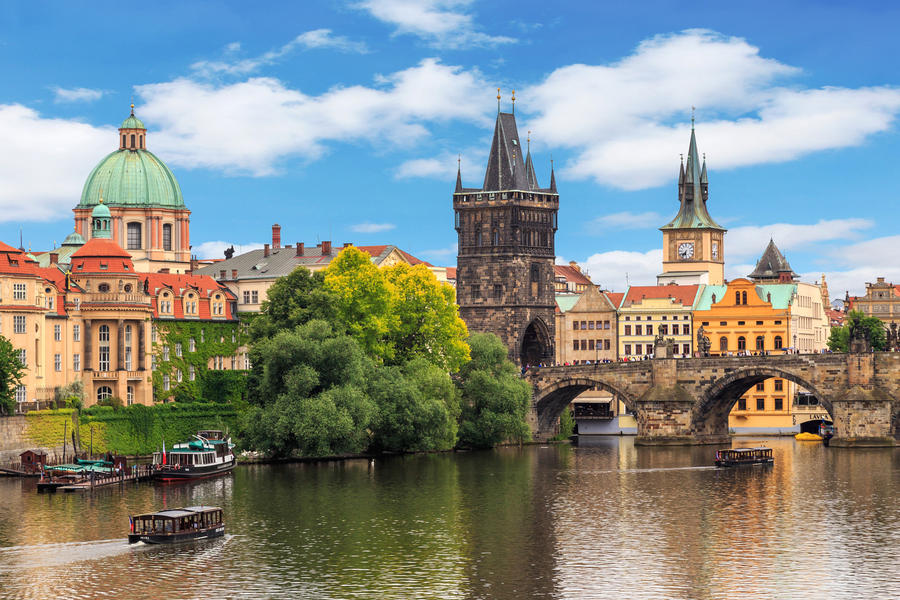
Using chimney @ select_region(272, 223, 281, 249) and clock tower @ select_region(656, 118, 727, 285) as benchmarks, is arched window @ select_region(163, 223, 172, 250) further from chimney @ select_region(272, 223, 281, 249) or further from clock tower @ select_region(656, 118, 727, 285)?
clock tower @ select_region(656, 118, 727, 285)

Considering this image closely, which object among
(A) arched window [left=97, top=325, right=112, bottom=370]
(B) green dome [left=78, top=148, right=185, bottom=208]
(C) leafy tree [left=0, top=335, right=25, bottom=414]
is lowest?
(C) leafy tree [left=0, top=335, right=25, bottom=414]

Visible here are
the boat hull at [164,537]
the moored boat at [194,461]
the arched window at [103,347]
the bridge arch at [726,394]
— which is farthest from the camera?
the bridge arch at [726,394]

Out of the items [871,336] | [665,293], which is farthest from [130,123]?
[871,336]

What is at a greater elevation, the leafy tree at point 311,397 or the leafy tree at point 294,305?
the leafy tree at point 294,305

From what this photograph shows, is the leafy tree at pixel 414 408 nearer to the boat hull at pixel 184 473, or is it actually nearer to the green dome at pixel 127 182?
the boat hull at pixel 184 473

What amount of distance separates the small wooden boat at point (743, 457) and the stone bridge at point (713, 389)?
43.3 feet

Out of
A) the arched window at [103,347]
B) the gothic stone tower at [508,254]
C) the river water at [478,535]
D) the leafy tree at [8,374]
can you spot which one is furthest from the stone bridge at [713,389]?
the leafy tree at [8,374]

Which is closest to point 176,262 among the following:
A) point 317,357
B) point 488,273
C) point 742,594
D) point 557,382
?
point 488,273

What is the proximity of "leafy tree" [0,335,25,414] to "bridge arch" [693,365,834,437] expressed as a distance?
57.3 meters

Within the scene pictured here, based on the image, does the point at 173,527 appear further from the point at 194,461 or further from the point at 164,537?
the point at 194,461

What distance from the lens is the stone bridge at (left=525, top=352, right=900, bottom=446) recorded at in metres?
124

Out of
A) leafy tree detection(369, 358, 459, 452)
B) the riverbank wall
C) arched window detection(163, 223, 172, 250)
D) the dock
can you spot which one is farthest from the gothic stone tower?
the dock

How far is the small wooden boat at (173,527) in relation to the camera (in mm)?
70500

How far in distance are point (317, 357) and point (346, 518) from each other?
28.5 meters
